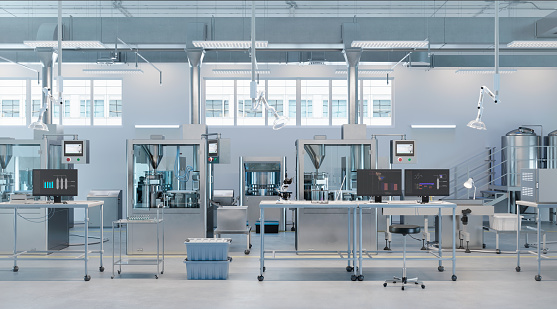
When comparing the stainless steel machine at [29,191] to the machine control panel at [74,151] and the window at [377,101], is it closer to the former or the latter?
the machine control panel at [74,151]

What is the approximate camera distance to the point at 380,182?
6332mm

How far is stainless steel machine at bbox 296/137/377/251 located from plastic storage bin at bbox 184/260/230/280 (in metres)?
2.00

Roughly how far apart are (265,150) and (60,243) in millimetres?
5665

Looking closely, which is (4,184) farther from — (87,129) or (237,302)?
(237,302)

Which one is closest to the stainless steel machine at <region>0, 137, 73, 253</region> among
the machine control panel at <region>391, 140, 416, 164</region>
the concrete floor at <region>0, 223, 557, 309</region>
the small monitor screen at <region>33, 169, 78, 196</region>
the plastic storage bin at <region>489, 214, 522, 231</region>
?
the concrete floor at <region>0, 223, 557, 309</region>

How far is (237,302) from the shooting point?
4.96 metres

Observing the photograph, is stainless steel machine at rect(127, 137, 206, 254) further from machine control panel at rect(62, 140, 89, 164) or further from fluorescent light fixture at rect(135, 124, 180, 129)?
fluorescent light fixture at rect(135, 124, 180, 129)

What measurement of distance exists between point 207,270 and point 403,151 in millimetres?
3592

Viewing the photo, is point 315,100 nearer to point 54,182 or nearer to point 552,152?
point 552,152

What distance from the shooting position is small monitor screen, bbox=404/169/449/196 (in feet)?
20.6

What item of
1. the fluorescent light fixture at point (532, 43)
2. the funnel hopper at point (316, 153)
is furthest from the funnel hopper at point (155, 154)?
the fluorescent light fixture at point (532, 43)

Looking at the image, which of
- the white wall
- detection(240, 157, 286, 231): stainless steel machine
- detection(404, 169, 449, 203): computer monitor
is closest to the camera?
detection(404, 169, 449, 203): computer monitor

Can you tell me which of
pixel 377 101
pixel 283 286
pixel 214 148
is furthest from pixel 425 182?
pixel 377 101

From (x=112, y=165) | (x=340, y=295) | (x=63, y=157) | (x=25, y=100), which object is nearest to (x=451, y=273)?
(x=340, y=295)
